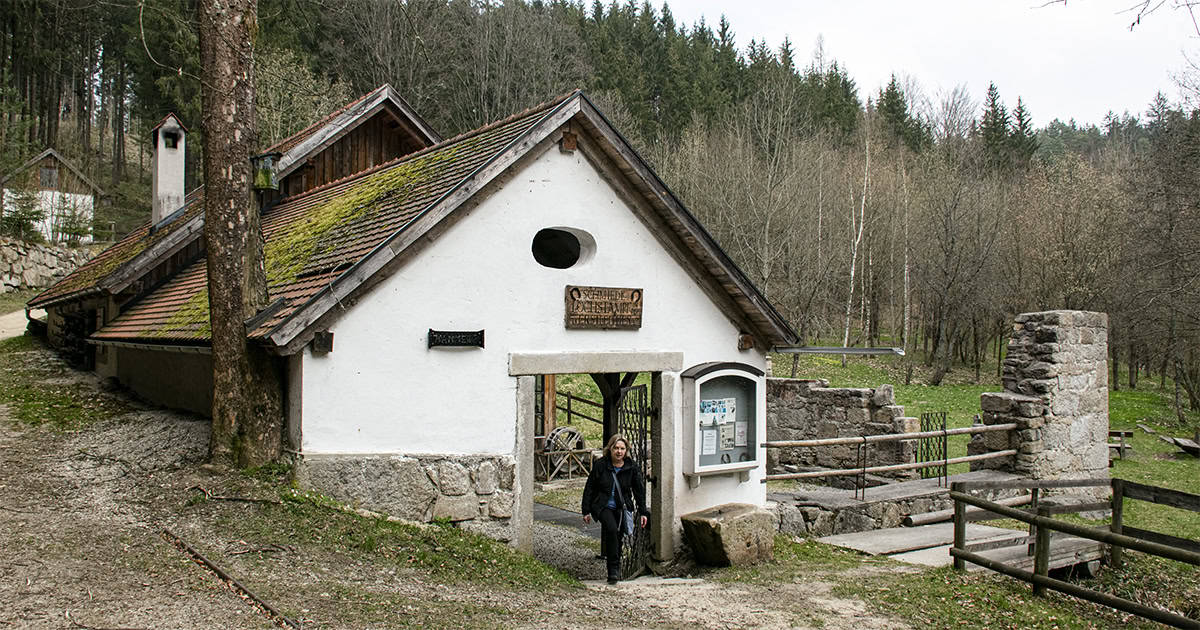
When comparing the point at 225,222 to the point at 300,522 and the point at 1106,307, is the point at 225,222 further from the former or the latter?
the point at 1106,307

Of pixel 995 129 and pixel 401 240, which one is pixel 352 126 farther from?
pixel 995 129

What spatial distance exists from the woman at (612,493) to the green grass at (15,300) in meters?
23.1

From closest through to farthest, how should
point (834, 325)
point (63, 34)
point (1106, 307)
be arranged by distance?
point (1106, 307)
point (834, 325)
point (63, 34)

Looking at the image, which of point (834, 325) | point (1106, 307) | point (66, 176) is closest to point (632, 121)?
point (834, 325)

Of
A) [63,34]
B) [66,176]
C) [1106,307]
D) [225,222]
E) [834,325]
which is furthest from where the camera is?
[63,34]

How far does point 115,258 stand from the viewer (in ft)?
49.3

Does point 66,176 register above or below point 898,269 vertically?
above

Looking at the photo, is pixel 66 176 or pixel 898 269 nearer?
pixel 66 176

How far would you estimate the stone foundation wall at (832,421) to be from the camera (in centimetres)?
1554

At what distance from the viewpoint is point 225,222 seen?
7.90 meters

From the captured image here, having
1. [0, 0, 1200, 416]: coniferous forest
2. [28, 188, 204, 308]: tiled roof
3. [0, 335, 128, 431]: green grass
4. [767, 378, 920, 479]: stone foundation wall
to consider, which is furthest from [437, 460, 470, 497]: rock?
[0, 0, 1200, 416]: coniferous forest

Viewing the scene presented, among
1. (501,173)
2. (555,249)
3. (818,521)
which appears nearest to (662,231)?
(555,249)

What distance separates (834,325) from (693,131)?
10.3 metres

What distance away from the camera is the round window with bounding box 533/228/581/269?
34.7ft
